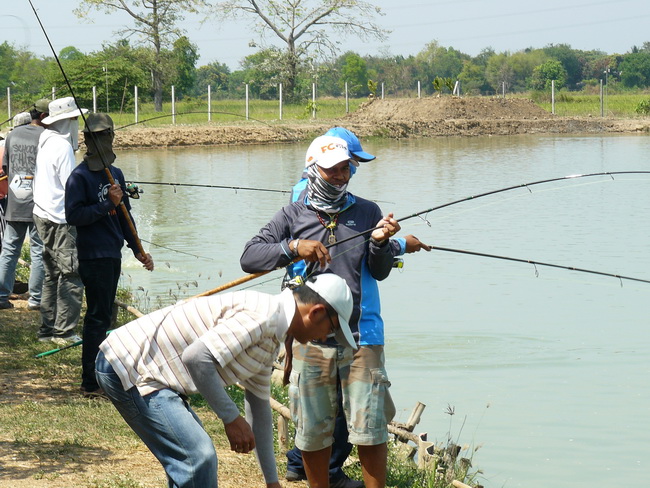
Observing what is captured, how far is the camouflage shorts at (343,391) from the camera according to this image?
4547 millimetres

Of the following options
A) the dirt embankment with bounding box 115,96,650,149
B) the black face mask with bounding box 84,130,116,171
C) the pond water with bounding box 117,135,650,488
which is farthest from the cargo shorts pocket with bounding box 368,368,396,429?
the dirt embankment with bounding box 115,96,650,149

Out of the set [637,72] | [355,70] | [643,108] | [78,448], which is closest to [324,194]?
[78,448]

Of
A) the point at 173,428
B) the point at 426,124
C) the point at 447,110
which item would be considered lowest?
the point at 173,428

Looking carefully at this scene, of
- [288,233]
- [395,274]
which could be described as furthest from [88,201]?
[395,274]

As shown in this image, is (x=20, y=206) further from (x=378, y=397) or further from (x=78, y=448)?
(x=378, y=397)

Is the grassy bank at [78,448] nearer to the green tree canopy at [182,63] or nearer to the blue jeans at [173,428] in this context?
the blue jeans at [173,428]

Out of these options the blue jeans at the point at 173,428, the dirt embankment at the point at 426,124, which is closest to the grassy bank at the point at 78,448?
the blue jeans at the point at 173,428

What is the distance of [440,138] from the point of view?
140 ft

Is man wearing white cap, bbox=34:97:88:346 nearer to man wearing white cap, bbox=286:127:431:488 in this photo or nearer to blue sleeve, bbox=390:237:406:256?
man wearing white cap, bbox=286:127:431:488

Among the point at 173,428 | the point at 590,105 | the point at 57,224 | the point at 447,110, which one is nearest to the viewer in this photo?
the point at 173,428

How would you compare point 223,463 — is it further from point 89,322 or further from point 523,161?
point 523,161

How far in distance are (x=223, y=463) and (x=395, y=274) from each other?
7.63 meters

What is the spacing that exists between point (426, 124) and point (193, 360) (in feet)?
137

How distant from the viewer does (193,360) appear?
11.4 ft
